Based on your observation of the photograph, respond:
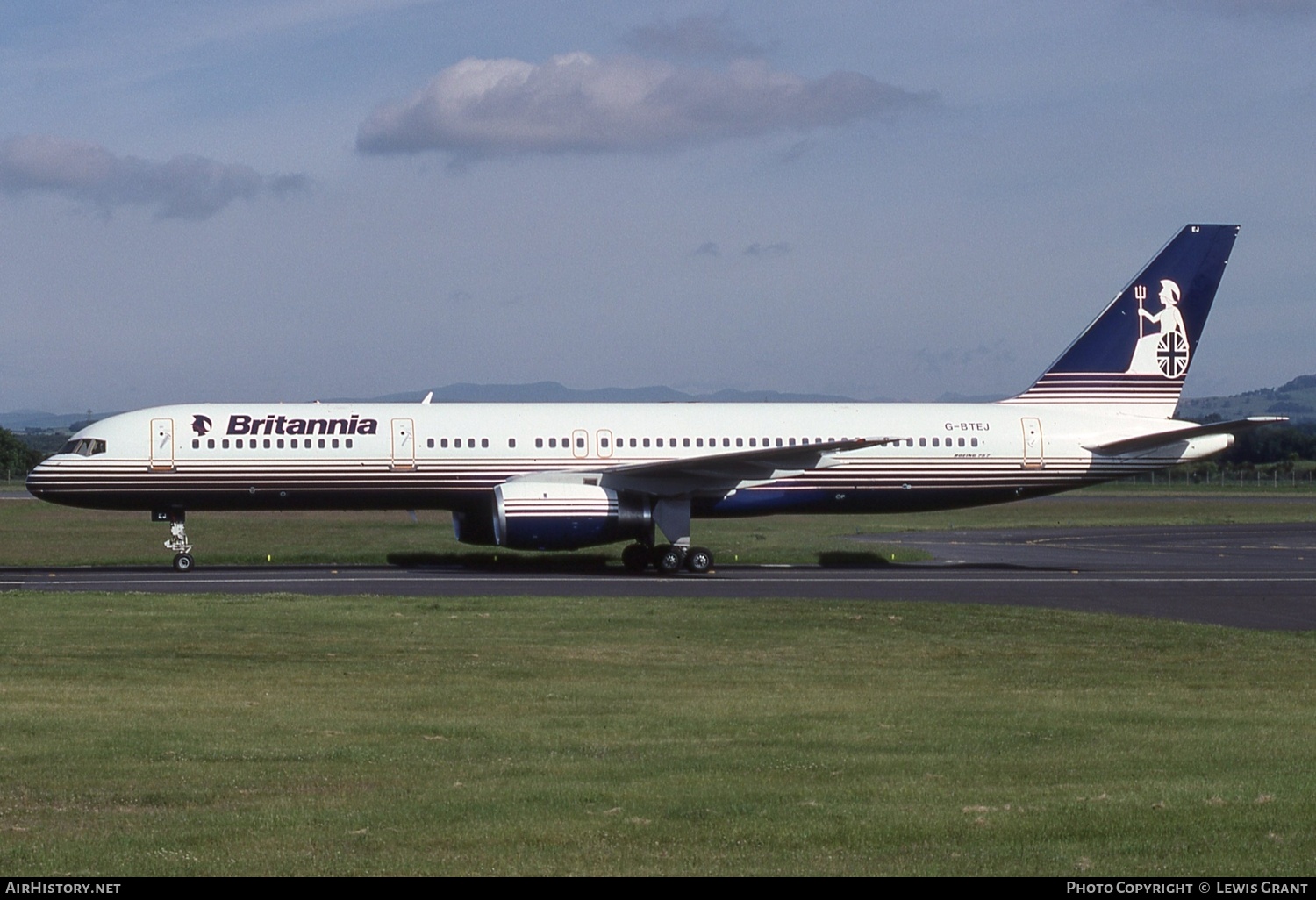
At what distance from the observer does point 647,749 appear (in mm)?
11438

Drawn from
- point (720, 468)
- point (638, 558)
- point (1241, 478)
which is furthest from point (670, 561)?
point (1241, 478)

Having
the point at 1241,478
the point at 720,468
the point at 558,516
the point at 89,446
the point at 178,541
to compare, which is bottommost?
the point at 178,541

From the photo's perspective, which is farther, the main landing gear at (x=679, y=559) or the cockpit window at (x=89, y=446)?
the cockpit window at (x=89, y=446)

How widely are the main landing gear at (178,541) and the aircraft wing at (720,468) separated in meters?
9.28

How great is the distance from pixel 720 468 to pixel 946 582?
568 centimetres

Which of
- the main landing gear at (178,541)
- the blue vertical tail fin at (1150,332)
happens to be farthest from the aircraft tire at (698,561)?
the main landing gear at (178,541)

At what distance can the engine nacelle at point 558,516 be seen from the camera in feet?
101

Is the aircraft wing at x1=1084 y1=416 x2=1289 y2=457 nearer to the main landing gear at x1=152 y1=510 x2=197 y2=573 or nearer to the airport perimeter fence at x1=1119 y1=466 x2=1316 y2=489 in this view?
the main landing gear at x1=152 y1=510 x2=197 y2=573

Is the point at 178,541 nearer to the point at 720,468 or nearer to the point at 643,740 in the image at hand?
the point at 720,468

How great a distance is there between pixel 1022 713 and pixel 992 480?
74.4ft

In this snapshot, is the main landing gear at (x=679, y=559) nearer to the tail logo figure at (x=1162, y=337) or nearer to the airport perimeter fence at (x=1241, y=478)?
the tail logo figure at (x=1162, y=337)

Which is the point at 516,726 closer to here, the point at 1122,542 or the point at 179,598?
the point at 179,598

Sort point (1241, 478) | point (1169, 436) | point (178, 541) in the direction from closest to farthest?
point (178, 541)
point (1169, 436)
point (1241, 478)

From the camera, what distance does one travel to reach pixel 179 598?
79.4 ft
